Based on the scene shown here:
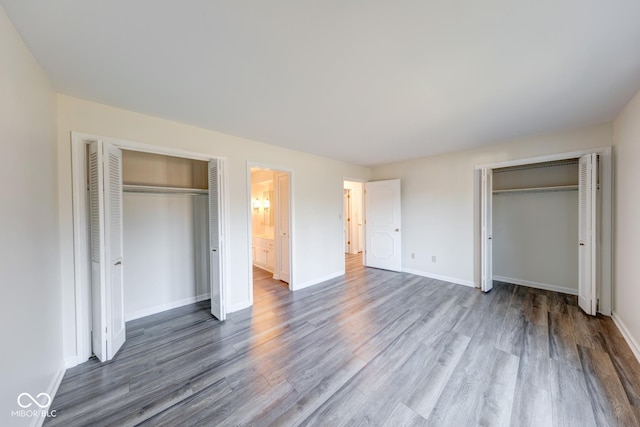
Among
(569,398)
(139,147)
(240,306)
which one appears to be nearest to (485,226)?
(569,398)

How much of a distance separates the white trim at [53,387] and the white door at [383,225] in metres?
4.93

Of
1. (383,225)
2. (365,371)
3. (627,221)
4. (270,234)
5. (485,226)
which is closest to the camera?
(365,371)

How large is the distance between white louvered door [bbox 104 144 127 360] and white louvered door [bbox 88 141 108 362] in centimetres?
3

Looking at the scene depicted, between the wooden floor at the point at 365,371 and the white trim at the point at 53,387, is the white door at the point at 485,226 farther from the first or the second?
the white trim at the point at 53,387

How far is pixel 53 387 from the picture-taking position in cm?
176

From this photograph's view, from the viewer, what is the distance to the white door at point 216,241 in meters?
2.94

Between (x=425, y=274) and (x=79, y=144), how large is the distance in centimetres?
542

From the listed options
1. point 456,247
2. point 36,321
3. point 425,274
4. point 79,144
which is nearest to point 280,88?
point 79,144

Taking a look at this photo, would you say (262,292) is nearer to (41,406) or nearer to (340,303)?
(340,303)

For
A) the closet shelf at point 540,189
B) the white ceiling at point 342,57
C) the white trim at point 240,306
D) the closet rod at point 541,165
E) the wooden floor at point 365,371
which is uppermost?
the white ceiling at point 342,57

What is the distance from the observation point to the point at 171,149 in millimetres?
2643

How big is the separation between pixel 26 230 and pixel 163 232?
1893 millimetres

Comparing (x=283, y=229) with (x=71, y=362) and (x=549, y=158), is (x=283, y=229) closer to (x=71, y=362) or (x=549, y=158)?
(x=71, y=362)

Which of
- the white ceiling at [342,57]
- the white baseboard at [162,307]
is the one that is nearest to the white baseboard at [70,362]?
the white baseboard at [162,307]
